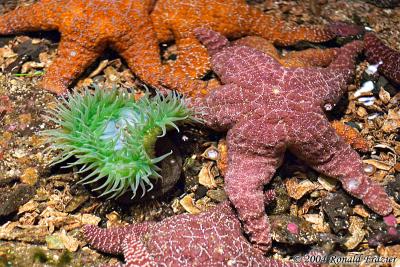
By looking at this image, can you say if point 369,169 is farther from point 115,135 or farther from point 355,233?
point 115,135

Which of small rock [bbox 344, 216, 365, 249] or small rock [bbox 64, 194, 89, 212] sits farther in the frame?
small rock [bbox 64, 194, 89, 212]

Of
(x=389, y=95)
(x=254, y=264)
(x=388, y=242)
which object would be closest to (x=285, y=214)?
(x=254, y=264)

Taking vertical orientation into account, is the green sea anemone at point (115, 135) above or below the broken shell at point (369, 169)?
above

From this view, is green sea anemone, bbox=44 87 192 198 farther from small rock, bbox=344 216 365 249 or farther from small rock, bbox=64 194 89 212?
small rock, bbox=344 216 365 249

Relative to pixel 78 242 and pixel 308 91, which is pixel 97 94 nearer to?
pixel 78 242

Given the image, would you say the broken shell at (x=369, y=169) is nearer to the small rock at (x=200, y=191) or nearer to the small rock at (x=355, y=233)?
the small rock at (x=355, y=233)

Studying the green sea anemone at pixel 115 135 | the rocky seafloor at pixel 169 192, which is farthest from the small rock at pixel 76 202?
the green sea anemone at pixel 115 135

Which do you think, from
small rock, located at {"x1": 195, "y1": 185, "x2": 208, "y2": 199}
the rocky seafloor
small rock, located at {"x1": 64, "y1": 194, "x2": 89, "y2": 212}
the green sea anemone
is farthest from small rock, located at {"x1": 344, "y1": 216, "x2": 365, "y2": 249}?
small rock, located at {"x1": 64, "y1": 194, "x2": 89, "y2": 212}
